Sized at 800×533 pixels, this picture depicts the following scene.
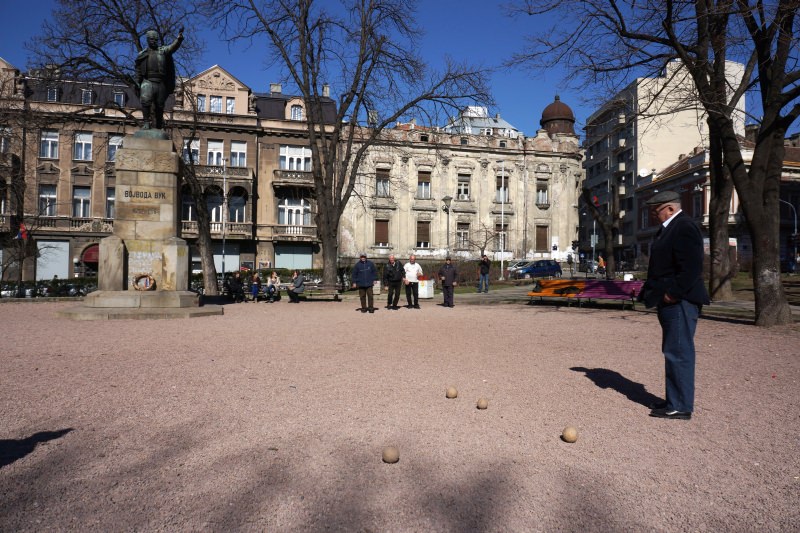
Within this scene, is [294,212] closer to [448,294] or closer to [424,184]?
[424,184]

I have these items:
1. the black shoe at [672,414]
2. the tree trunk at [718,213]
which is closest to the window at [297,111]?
the tree trunk at [718,213]

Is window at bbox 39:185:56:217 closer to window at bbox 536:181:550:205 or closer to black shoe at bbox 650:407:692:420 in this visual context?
window at bbox 536:181:550:205

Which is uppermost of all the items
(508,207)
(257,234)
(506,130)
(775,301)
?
(506,130)

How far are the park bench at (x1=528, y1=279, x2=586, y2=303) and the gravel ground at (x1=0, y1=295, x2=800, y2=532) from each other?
975cm

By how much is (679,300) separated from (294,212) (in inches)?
1621

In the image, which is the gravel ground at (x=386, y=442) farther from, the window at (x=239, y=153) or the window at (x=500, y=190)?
the window at (x=500, y=190)

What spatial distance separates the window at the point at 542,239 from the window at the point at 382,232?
46.8 ft

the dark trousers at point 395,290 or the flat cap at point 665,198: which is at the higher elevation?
the flat cap at point 665,198

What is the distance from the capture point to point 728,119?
11.7 metres

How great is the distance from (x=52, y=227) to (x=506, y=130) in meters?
47.7

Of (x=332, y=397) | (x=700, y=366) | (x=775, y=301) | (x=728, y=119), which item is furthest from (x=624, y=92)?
(x=332, y=397)

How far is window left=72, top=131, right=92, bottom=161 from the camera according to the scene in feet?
136

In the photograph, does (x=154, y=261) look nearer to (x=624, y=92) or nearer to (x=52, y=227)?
(x=624, y=92)

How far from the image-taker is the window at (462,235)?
4922 cm
